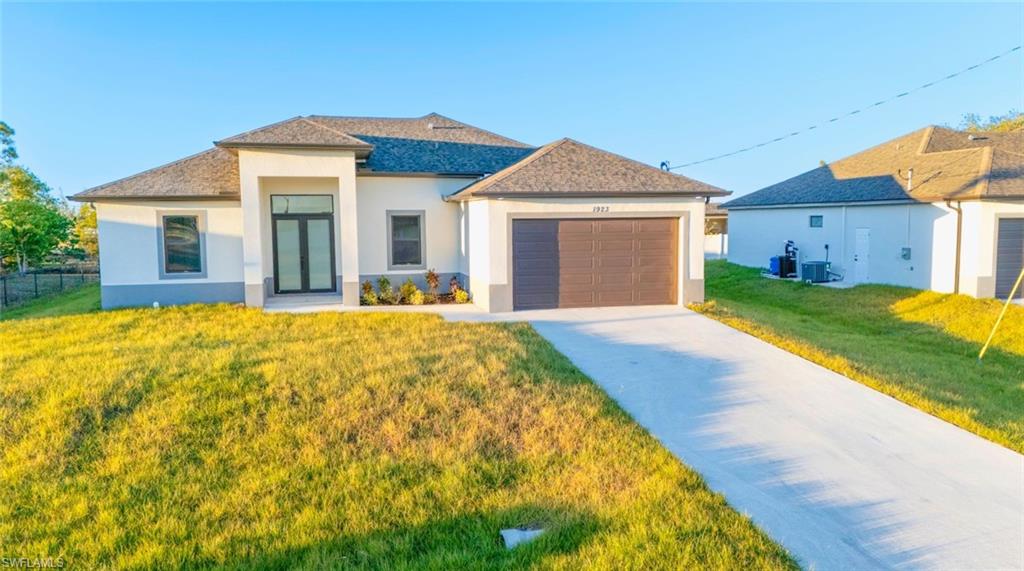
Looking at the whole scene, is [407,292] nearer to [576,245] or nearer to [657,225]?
[576,245]

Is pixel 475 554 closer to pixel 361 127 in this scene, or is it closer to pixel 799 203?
pixel 361 127

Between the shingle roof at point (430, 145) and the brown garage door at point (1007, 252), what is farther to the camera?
the brown garage door at point (1007, 252)

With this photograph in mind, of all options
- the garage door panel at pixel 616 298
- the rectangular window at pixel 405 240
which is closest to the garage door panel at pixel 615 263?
the garage door panel at pixel 616 298

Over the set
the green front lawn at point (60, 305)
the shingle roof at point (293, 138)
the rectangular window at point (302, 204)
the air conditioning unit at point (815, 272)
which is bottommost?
the green front lawn at point (60, 305)

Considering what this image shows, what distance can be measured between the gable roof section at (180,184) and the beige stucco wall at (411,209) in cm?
319

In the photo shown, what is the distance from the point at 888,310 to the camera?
57.4 feet

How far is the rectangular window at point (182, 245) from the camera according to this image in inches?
595

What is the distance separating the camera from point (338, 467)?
5.64 meters

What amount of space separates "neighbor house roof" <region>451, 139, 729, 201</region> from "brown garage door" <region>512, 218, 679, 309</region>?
0.77m

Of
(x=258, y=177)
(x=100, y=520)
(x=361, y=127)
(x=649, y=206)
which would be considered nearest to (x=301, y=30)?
(x=361, y=127)

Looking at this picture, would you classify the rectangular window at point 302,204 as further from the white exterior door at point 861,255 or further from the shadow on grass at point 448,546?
the white exterior door at point 861,255

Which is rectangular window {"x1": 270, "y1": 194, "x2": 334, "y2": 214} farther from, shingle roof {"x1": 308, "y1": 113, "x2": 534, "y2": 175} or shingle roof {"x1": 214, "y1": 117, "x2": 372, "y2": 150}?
shingle roof {"x1": 214, "y1": 117, "x2": 372, "y2": 150}

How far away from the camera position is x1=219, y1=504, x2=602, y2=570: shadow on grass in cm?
417

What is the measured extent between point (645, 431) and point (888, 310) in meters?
14.4
